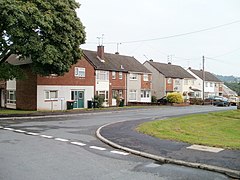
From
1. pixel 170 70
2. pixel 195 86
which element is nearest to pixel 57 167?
pixel 170 70

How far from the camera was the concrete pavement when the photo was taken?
8.20 m

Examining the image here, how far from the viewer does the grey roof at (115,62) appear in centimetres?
4303

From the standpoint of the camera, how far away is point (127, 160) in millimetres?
9289

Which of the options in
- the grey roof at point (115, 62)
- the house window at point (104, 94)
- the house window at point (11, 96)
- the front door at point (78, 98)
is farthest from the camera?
the grey roof at point (115, 62)

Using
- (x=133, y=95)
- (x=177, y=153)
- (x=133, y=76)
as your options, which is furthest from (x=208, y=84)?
(x=177, y=153)

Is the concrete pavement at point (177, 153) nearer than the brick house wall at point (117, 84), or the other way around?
the concrete pavement at point (177, 153)

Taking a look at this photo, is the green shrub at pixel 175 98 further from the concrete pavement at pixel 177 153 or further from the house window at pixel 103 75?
the concrete pavement at pixel 177 153

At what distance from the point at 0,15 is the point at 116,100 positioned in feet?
82.4

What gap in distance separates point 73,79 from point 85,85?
2.17 m

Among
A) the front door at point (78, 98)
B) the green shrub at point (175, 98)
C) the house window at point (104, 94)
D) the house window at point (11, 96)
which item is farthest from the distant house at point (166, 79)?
the house window at point (11, 96)

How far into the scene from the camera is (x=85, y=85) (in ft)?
128

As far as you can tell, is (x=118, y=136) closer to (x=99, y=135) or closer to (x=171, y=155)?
(x=99, y=135)

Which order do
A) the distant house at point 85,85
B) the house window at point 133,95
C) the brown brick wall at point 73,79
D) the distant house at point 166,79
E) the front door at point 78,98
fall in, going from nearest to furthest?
the distant house at point 85,85 → the brown brick wall at point 73,79 → the front door at point 78,98 → the house window at point 133,95 → the distant house at point 166,79

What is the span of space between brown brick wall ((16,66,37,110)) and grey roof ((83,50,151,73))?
930 cm
